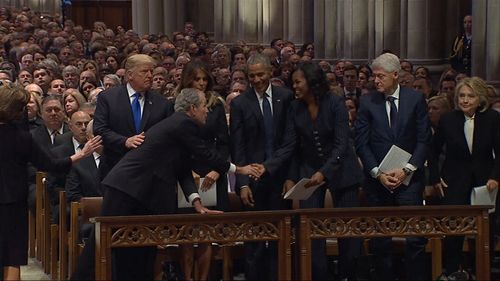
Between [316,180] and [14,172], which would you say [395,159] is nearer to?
[316,180]

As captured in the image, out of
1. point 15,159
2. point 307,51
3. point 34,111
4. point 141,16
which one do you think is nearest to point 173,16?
point 141,16

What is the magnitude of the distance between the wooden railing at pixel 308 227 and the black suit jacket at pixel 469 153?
2.40ft

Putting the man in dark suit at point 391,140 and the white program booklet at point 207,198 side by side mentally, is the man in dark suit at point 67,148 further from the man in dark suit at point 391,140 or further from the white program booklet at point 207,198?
the man in dark suit at point 391,140

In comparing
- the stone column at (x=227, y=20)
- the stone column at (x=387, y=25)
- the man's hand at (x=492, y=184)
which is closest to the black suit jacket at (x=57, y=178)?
the man's hand at (x=492, y=184)

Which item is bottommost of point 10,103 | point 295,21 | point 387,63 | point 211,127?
point 211,127

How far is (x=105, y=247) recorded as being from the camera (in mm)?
9609

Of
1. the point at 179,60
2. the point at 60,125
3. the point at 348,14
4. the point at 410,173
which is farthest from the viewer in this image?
the point at 348,14

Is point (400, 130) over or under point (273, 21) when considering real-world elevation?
under

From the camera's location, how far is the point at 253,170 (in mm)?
10625

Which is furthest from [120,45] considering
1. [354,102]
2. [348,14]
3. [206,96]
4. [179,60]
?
[206,96]

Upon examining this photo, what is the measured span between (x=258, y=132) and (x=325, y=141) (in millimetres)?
560

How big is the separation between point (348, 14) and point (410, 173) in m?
12.2

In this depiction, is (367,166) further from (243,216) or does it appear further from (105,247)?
(105,247)

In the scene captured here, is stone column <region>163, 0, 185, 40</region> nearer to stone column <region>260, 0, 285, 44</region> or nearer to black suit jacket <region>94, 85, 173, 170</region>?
stone column <region>260, 0, 285, 44</region>
